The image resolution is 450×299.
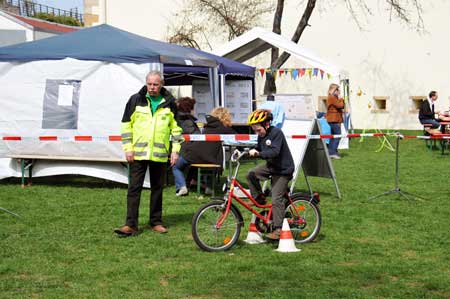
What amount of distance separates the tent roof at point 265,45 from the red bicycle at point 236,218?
11690mm

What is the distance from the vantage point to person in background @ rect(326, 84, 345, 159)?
1855 centimetres

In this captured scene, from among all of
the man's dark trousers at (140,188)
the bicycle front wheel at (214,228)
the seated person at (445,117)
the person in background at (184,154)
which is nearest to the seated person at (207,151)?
the person in background at (184,154)

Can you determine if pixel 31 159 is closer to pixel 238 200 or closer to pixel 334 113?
pixel 238 200

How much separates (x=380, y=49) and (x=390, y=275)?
23.0 m

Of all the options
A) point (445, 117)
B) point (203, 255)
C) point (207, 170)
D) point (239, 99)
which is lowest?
point (203, 255)

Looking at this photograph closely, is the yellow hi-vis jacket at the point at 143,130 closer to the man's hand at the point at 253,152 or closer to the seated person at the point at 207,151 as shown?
the man's hand at the point at 253,152

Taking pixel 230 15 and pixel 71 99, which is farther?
pixel 230 15

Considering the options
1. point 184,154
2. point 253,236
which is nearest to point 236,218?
point 253,236

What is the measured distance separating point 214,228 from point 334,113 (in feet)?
38.3

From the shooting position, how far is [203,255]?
24.5 ft

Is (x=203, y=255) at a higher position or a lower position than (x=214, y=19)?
lower

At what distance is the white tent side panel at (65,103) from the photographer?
41.1ft

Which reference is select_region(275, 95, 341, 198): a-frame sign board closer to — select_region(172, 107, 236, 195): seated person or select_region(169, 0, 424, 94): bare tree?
select_region(172, 107, 236, 195): seated person

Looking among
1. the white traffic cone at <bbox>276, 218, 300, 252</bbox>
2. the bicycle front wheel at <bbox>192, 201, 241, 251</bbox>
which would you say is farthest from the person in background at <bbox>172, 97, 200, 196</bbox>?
the white traffic cone at <bbox>276, 218, 300, 252</bbox>
